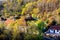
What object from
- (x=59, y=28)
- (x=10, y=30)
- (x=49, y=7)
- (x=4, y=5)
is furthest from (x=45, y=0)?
(x=10, y=30)

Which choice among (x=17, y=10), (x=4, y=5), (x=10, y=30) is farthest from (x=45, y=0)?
(x=10, y=30)

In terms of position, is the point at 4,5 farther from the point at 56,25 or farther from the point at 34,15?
the point at 56,25

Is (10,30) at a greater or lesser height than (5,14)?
greater

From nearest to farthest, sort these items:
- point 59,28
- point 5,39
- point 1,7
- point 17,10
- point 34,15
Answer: point 5,39, point 59,28, point 34,15, point 17,10, point 1,7

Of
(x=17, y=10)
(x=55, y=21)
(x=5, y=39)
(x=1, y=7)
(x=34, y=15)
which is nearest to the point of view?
(x=5, y=39)

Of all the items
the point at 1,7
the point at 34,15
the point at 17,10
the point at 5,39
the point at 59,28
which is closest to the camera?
the point at 5,39

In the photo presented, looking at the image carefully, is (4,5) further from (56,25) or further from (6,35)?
(6,35)

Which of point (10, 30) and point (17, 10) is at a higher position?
point (10, 30)

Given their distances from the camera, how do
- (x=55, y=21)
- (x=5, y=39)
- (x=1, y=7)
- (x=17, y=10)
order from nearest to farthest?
(x=5, y=39) → (x=55, y=21) → (x=17, y=10) → (x=1, y=7)

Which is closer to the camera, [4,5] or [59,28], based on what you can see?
[59,28]
